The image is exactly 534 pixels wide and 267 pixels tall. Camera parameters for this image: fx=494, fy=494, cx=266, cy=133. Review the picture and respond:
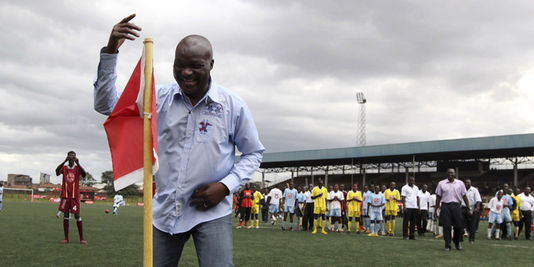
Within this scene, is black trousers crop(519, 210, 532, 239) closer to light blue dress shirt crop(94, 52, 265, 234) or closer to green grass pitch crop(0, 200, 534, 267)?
green grass pitch crop(0, 200, 534, 267)

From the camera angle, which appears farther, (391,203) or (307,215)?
(307,215)

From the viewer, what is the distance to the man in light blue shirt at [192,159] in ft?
8.98

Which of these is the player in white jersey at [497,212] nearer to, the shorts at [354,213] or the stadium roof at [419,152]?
the shorts at [354,213]

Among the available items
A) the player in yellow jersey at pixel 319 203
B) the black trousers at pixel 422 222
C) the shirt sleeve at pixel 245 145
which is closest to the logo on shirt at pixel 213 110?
the shirt sleeve at pixel 245 145

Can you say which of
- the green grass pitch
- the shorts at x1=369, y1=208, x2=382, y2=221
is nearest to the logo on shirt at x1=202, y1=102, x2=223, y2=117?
the green grass pitch

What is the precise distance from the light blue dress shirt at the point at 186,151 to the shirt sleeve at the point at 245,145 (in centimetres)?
2

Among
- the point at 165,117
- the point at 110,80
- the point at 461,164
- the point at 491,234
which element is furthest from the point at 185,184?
the point at 461,164

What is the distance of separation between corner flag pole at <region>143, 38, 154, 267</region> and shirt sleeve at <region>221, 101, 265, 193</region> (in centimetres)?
59

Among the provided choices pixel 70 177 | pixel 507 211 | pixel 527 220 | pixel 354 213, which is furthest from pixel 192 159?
pixel 527 220

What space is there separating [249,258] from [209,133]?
7234mm

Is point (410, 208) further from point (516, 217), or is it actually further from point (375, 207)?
point (516, 217)

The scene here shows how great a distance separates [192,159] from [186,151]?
57 mm

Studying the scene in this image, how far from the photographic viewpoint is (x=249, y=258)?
31.6 ft

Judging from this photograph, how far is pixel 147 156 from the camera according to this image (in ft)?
8.12
